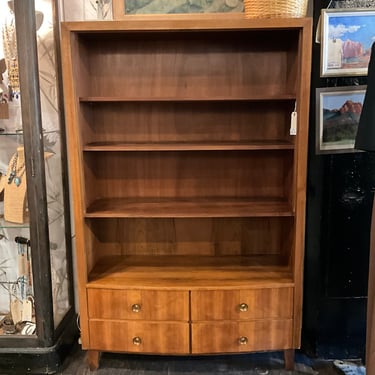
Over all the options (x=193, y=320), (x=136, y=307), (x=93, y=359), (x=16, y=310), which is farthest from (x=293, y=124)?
(x=16, y=310)

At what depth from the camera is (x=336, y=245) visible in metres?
2.26

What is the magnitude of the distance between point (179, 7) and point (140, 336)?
68.5 inches

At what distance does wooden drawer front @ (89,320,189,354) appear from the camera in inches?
86.1

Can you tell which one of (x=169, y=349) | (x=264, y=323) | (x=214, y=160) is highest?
(x=214, y=160)

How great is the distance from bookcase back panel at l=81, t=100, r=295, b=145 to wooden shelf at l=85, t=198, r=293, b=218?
0.34m

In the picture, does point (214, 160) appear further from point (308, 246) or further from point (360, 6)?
point (360, 6)

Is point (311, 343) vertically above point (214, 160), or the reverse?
point (214, 160)

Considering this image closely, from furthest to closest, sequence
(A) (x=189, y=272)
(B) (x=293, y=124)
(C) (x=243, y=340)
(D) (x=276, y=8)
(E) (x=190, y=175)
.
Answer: (E) (x=190, y=175) < (A) (x=189, y=272) < (C) (x=243, y=340) < (B) (x=293, y=124) < (D) (x=276, y=8)

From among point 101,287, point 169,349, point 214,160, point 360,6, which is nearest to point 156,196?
point 214,160

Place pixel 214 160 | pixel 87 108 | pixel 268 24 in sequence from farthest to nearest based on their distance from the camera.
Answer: pixel 214 160, pixel 87 108, pixel 268 24

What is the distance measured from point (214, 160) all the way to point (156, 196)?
1.28 ft

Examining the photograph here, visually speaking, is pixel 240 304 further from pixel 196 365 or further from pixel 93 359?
pixel 93 359

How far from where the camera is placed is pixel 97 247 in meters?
2.50

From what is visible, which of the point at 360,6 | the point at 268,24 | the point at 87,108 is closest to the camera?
the point at 268,24
